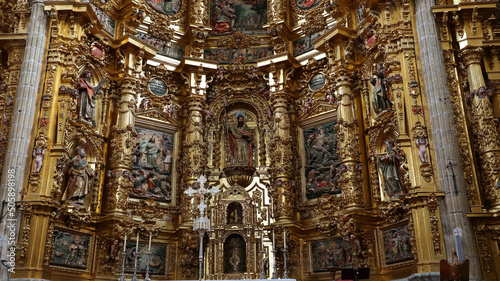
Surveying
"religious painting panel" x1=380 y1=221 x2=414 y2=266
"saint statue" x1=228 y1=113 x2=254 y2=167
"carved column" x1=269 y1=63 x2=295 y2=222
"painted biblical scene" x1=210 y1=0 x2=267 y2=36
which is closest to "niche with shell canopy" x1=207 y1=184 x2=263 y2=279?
"carved column" x1=269 y1=63 x2=295 y2=222

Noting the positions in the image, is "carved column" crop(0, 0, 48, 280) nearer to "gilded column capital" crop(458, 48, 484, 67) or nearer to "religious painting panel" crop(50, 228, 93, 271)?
"religious painting panel" crop(50, 228, 93, 271)

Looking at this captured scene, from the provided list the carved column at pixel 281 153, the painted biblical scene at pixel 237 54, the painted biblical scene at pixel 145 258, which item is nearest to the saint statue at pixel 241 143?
the carved column at pixel 281 153

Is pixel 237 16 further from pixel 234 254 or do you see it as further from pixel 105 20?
pixel 234 254

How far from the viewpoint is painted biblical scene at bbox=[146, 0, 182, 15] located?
18550 millimetres

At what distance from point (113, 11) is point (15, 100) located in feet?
17.6

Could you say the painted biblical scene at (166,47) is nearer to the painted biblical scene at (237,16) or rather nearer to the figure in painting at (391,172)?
the painted biblical scene at (237,16)

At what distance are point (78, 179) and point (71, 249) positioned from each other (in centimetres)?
208

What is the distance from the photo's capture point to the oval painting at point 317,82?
17.3m

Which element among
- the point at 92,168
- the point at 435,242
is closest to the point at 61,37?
the point at 92,168

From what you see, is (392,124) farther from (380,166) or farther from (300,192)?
(300,192)

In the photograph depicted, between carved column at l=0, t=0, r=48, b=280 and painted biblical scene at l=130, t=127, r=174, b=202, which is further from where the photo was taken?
painted biblical scene at l=130, t=127, r=174, b=202

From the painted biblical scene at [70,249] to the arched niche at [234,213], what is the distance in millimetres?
4610

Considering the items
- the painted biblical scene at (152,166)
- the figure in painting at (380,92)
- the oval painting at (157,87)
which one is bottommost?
the painted biblical scene at (152,166)

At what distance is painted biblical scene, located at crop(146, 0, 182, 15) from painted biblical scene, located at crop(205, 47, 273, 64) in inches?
88.0
